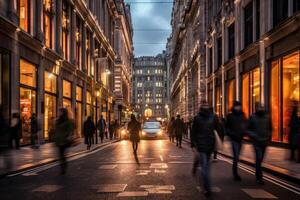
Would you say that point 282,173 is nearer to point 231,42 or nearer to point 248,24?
point 248,24

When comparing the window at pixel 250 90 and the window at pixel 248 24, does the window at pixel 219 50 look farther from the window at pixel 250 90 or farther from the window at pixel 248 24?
the window at pixel 250 90

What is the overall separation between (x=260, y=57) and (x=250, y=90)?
Result: 3679 mm

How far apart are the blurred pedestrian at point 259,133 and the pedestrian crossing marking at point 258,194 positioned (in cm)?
110

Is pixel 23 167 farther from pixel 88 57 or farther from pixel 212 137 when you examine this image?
pixel 88 57

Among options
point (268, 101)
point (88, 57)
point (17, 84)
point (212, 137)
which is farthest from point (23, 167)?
point (88, 57)

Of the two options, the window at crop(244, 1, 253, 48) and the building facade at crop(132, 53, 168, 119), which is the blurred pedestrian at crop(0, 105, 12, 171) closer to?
the window at crop(244, 1, 253, 48)

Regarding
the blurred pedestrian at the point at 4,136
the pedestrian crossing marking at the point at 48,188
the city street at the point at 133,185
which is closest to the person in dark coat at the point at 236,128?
the city street at the point at 133,185

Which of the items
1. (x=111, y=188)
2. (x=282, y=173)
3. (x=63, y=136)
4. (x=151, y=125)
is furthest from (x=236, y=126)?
(x=151, y=125)

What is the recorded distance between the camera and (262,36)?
25.5 metres

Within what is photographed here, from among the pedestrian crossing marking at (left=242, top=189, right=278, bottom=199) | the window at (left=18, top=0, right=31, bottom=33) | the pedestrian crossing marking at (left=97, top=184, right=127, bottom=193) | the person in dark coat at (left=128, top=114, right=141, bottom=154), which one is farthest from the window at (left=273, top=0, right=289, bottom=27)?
the pedestrian crossing marking at (left=97, top=184, right=127, bottom=193)

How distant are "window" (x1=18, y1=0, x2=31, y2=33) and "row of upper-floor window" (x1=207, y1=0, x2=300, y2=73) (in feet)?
41.5

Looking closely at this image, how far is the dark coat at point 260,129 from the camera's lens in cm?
1108

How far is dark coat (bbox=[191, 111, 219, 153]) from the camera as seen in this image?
9.38 meters

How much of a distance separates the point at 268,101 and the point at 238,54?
7169 mm
